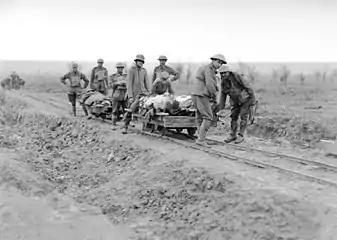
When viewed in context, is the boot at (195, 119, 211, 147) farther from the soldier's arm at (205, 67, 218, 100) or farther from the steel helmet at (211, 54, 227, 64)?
the steel helmet at (211, 54, 227, 64)

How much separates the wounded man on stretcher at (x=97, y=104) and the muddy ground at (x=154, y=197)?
3.03 meters

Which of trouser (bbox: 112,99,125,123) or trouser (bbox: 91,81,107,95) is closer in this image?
trouser (bbox: 112,99,125,123)

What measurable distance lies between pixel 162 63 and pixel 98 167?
3389 millimetres

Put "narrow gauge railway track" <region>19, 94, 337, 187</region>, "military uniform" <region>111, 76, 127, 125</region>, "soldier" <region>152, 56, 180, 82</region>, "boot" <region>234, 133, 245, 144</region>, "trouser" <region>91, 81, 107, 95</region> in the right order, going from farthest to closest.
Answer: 1. "trouser" <region>91, 81, 107, 95</region>
2. "military uniform" <region>111, 76, 127, 125</region>
3. "soldier" <region>152, 56, 180, 82</region>
4. "boot" <region>234, 133, 245, 144</region>
5. "narrow gauge railway track" <region>19, 94, 337, 187</region>

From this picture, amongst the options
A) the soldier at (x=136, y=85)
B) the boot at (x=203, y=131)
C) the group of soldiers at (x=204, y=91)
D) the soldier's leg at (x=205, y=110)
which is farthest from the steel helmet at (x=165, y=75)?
the boot at (x=203, y=131)

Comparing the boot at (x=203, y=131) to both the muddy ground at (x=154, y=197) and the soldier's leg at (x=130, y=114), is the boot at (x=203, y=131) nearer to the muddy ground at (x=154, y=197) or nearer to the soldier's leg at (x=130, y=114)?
the muddy ground at (x=154, y=197)

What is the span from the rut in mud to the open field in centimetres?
2

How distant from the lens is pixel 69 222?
25.8ft

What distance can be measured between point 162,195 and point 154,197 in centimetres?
15

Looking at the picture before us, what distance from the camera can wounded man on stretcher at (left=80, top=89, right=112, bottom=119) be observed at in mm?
14688

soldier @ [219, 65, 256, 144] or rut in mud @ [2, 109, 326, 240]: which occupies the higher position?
soldier @ [219, 65, 256, 144]

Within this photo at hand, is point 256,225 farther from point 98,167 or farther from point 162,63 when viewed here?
point 162,63

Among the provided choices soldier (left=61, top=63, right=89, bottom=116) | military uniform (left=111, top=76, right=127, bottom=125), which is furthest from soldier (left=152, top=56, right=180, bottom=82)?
soldier (left=61, top=63, right=89, bottom=116)

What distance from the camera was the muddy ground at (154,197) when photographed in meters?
6.62
